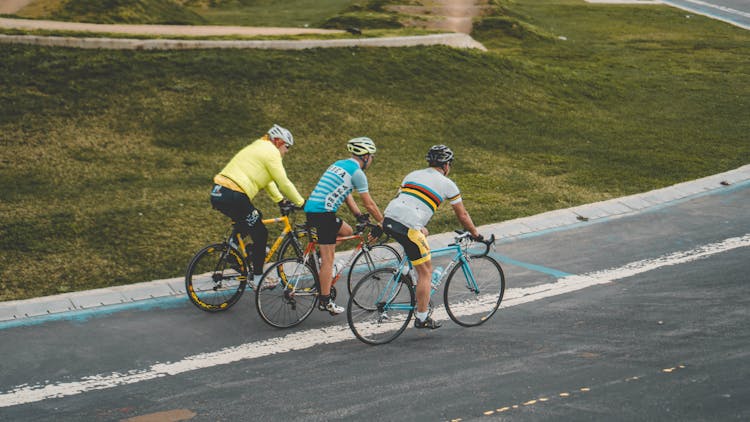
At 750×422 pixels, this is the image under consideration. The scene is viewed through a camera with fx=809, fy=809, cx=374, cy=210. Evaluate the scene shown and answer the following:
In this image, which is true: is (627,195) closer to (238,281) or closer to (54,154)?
(238,281)

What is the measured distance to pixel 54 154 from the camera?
44.9ft

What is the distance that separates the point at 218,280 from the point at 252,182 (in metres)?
1.15

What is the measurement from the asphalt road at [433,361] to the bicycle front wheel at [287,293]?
0.16 m

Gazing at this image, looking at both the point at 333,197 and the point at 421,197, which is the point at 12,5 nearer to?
the point at 333,197

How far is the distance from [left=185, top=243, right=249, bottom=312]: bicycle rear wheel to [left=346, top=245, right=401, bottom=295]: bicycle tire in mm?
1199

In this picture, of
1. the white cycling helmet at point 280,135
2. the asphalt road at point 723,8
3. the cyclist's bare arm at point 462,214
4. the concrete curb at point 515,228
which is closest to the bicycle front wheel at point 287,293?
the white cycling helmet at point 280,135

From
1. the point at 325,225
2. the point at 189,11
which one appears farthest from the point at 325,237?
the point at 189,11

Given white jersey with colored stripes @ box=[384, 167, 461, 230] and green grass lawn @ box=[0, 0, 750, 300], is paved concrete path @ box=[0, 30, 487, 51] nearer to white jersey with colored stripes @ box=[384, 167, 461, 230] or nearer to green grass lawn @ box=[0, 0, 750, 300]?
green grass lawn @ box=[0, 0, 750, 300]

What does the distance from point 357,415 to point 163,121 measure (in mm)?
10379

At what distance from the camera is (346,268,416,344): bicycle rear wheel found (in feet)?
26.2

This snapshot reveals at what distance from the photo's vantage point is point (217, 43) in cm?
1848

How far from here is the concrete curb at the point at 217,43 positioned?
1730cm

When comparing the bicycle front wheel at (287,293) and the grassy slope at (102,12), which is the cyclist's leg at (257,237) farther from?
the grassy slope at (102,12)

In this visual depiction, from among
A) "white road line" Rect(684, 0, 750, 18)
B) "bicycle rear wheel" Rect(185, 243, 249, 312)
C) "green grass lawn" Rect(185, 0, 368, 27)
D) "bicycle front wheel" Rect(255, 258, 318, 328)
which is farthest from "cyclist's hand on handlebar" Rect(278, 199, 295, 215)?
"white road line" Rect(684, 0, 750, 18)
